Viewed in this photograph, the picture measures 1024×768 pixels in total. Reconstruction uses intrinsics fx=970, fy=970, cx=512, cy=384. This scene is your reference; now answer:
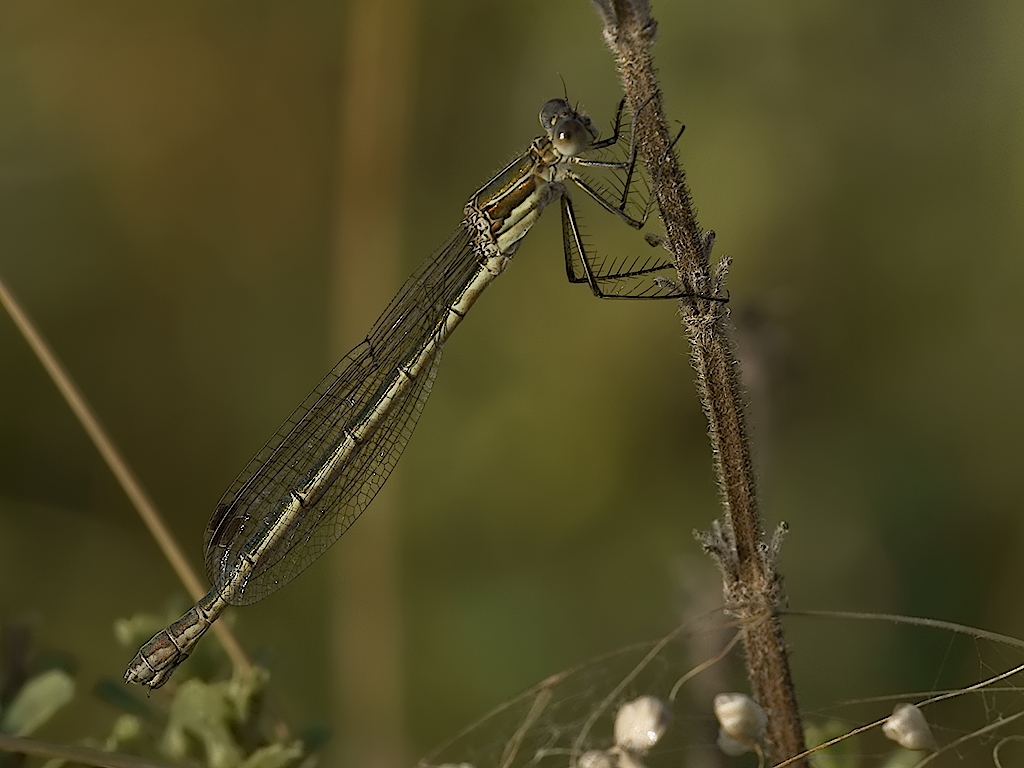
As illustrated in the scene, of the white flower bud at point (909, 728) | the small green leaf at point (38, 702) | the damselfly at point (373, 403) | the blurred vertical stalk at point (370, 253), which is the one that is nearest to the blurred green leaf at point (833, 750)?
the white flower bud at point (909, 728)

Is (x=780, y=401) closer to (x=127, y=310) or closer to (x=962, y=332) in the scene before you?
(x=962, y=332)

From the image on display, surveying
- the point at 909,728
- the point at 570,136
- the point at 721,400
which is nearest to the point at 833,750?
the point at 909,728

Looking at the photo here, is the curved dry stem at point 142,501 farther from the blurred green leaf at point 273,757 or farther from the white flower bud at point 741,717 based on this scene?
the white flower bud at point 741,717

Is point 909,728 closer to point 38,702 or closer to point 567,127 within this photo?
point 38,702

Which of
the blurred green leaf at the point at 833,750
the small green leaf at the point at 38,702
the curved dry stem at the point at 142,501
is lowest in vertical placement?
the blurred green leaf at the point at 833,750

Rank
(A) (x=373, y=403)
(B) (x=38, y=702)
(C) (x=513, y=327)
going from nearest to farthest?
(B) (x=38, y=702)
(A) (x=373, y=403)
(C) (x=513, y=327)

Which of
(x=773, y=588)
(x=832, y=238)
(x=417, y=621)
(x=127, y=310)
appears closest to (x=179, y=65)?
(x=127, y=310)

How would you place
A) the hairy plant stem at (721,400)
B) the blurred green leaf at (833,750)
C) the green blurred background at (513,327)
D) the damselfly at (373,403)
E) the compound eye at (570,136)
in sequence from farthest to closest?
the green blurred background at (513,327) → the damselfly at (373,403) → the compound eye at (570,136) → the blurred green leaf at (833,750) → the hairy plant stem at (721,400)

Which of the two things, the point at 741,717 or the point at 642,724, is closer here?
the point at 741,717
